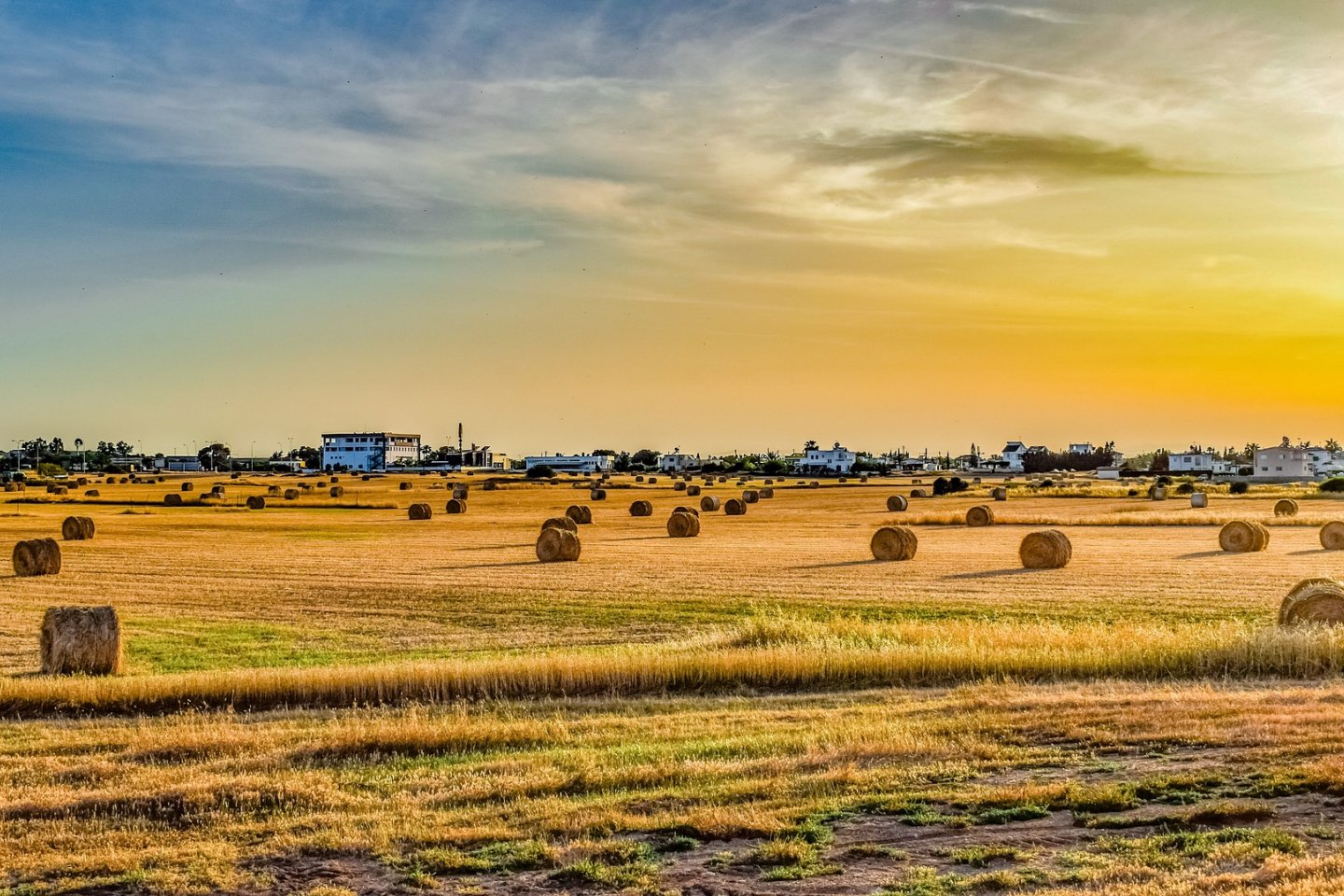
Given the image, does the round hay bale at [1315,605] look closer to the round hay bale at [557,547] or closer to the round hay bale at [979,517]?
the round hay bale at [557,547]

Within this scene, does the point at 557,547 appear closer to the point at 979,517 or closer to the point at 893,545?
the point at 893,545

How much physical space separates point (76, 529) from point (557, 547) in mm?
24446

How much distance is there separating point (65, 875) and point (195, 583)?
27.7 meters

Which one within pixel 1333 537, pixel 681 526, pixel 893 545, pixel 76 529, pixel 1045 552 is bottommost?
pixel 1333 537

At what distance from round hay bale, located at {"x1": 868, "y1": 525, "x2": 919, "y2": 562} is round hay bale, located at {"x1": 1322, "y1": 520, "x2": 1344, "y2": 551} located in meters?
15.2

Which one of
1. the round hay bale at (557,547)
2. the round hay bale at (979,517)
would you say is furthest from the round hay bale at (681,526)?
the round hay bale at (979,517)

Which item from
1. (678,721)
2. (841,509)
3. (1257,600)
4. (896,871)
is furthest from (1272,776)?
(841,509)

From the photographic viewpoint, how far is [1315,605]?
22.8 metres

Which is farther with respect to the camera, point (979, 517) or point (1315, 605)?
point (979, 517)

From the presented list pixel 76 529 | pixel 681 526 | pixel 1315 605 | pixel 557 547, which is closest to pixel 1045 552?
pixel 557 547

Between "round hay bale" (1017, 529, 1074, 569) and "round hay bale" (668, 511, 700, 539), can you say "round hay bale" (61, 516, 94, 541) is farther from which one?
"round hay bale" (1017, 529, 1074, 569)

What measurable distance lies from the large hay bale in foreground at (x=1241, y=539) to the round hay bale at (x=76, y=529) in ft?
146

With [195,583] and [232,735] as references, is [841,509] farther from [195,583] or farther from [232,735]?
[232,735]

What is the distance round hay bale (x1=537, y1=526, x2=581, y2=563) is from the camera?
41.8m
